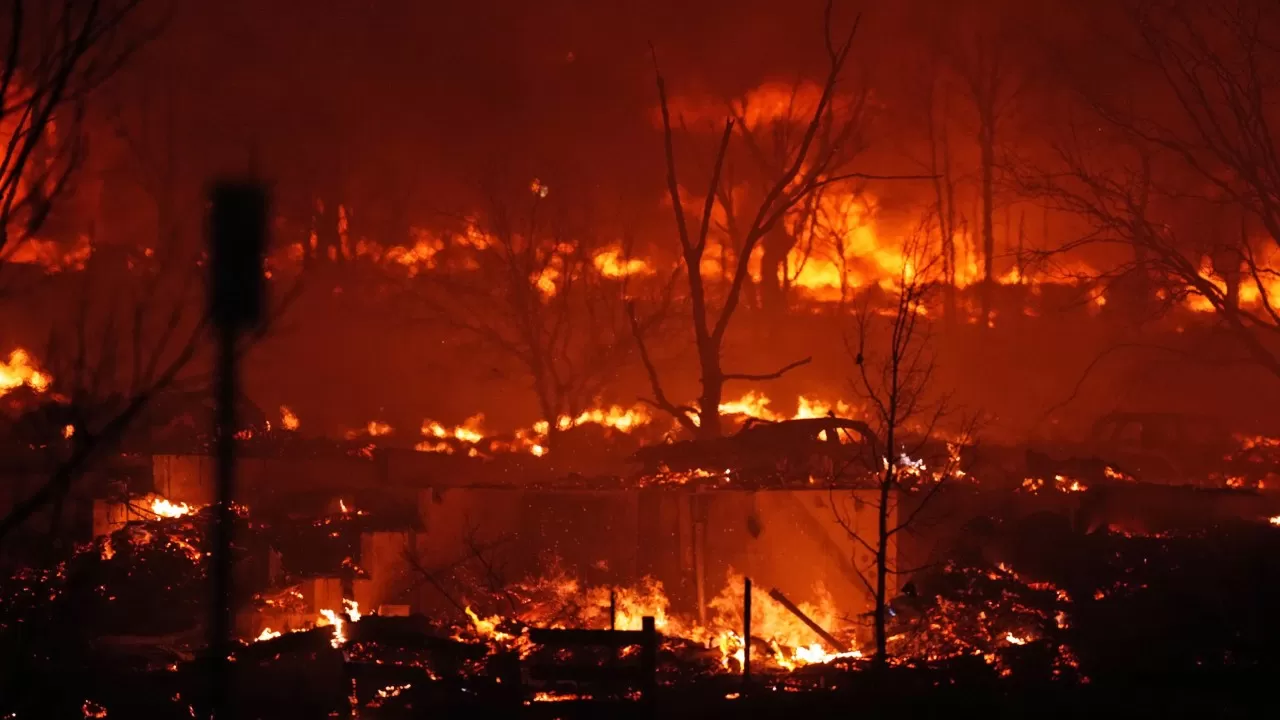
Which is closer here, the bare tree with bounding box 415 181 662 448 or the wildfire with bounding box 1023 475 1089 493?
→ the wildfire with bounding box 1023 475 1089 493

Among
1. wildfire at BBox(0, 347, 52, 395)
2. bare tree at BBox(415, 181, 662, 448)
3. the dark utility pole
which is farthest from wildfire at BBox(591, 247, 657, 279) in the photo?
the dark utility pole

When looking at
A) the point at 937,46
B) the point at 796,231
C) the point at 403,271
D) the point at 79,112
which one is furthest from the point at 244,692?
the point at 937,46

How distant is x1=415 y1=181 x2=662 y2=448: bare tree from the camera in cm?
2744

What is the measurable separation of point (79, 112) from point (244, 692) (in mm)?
9385

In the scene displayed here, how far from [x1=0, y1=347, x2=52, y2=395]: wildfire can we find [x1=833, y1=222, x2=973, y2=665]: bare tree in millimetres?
19485

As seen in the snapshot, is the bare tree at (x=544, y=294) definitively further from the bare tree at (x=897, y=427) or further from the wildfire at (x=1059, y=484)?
the wildfire at (x=1059, y=484)

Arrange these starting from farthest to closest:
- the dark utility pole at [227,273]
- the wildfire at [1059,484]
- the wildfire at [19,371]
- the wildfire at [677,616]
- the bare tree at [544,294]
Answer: the bare tree at [544,294] → the wildfire at [19,371] → the wildfire at [1059,484] → the wildfire at [677,616] → the dark utility pole at [227,273]

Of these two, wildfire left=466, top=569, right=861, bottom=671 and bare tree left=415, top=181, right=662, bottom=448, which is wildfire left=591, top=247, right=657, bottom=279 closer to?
bare tree left=415, top=181, right=662, bottom=448

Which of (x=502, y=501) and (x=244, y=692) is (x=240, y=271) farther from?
(x=502, y=501)

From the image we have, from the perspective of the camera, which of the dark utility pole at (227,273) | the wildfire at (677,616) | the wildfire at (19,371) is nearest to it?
the dark utility pole at (227,273)

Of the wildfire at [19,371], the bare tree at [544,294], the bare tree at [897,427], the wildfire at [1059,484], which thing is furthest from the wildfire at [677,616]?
the wildfire at [19,371]

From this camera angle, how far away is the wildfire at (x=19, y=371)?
82.4ft

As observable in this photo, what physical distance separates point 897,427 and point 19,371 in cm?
2187

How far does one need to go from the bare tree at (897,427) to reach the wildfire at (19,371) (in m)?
19.5
